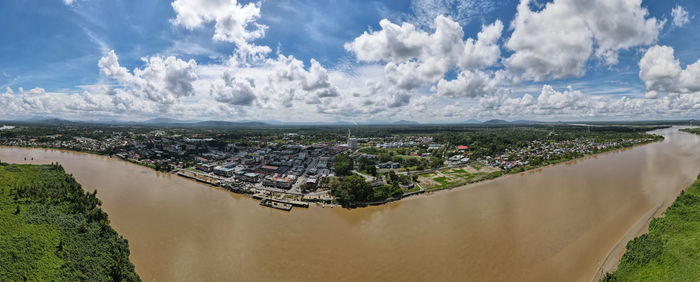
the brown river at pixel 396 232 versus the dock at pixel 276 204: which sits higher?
the dock at pixel 276 204

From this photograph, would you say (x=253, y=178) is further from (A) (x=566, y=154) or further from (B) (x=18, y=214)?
(A) (x=566, y=154)

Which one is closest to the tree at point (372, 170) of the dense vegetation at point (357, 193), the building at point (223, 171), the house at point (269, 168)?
the dense vegetation at point (357, 193)

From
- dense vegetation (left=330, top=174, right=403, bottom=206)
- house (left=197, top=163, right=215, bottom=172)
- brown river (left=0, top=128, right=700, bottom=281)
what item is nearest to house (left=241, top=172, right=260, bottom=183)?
brown river (left=0, top=128, right=700, bottom=281)

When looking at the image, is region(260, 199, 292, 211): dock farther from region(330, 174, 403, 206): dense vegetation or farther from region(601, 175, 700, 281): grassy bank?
region(601, 175, 700, 281): grassy bank

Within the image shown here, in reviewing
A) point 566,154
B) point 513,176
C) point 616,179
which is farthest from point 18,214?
point 566,154

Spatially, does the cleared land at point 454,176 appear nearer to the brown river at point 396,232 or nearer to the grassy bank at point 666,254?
the brown river at point 396,232
